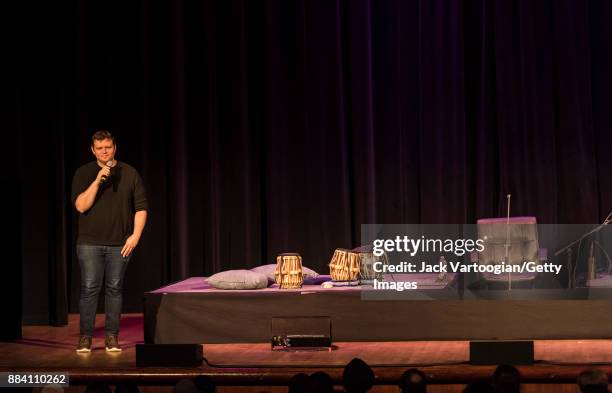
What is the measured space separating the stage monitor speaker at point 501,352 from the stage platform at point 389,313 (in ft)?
1.03

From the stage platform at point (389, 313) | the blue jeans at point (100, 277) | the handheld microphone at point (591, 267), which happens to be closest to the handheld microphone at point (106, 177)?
the blue jeans at point (100, 277)

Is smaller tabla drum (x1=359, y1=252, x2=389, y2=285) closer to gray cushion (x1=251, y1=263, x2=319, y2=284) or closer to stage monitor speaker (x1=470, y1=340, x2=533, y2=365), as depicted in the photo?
gray cushion (x1=251, y1=263, x2=319, y2=284)

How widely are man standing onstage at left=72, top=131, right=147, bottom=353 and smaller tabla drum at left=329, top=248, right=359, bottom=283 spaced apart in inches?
49.6

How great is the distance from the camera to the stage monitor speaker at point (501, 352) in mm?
5410

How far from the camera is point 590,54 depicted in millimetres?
7750

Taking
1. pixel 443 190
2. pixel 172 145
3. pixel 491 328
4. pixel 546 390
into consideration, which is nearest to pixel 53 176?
pixel 172 145

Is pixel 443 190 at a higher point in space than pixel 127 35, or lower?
lower

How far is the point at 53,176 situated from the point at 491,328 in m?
3.80

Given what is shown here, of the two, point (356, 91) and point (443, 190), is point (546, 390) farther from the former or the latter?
point (356, 91)

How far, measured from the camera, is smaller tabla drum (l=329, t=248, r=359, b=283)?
242 inches

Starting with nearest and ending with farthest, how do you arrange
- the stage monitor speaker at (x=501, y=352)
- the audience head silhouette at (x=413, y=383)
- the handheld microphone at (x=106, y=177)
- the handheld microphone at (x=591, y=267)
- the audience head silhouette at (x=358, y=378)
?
the audience head silhouette at (x=413, y=383) < the audience head silhouette at (x=358, y=378) < the stage monitor speaker at (x=501, y=352) < the handheld microphone at (x=106, y=177) < the handheld microphone at (x=591, y=267)

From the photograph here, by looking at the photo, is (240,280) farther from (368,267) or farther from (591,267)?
(591,267)

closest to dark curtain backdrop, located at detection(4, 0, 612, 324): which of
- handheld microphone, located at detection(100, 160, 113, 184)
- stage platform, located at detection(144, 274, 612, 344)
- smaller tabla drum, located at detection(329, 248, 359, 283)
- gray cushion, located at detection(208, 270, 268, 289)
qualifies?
smaller tabla drum, located at detection(329, 248, 359, 283)

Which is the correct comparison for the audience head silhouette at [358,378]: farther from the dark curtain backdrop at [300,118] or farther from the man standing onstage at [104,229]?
the dark curtain backdrop at [300,118]
